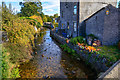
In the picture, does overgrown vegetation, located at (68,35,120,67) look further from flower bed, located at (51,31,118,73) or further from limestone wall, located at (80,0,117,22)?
limestone wall, located at (80,0,117,22)

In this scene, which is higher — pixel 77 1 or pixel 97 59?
pixel 77 1

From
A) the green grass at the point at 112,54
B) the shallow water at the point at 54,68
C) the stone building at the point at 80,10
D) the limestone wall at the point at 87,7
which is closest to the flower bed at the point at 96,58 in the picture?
the green grass at the point at 112,54

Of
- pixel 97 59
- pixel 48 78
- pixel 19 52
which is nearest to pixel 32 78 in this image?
pixel 48 78

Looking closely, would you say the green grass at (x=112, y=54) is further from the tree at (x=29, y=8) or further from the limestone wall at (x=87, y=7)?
the tree at (x=29, y=8)

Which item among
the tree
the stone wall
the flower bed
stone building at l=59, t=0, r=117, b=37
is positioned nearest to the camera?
the flower bed

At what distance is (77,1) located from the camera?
50.2 ft

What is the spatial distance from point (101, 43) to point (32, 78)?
887 cm

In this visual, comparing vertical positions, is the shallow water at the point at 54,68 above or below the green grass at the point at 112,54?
below

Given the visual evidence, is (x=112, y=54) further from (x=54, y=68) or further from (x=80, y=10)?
(x=80, y=10)

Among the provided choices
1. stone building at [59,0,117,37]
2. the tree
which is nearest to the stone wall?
stone building at [59,0,117,37]

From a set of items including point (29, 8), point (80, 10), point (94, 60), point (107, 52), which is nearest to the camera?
point (94, 60)

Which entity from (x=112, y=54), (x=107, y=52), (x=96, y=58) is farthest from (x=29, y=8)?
(x=112, y=54)

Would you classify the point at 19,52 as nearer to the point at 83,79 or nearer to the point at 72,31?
the point at 83,79

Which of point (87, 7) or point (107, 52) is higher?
point (87, 7)
